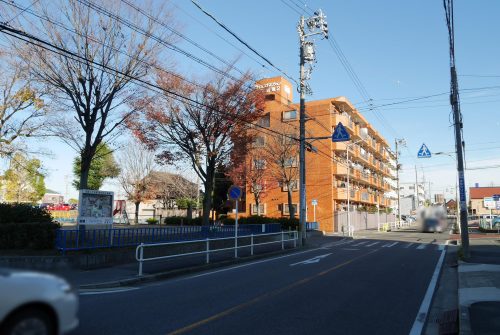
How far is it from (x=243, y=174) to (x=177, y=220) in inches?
342

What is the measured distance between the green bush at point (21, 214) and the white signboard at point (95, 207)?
4.59 feet

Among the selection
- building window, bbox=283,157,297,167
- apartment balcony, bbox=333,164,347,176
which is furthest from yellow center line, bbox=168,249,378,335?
apartment balcony, bbox=333,164,347,176

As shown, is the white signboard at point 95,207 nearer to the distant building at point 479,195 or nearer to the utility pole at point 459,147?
the utility pole at point 459,147

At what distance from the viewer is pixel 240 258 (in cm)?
1585

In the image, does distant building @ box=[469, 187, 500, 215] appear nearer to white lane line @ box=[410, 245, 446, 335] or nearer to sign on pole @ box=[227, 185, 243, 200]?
sign on pole @ box=[227, 185, 243, 200]

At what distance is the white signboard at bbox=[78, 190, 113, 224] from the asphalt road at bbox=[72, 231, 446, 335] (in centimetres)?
503

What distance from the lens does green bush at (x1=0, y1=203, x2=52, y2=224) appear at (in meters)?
14.4

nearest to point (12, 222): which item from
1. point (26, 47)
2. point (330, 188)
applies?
point (26, 47)

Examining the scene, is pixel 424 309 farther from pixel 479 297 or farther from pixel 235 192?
pixel 235 192

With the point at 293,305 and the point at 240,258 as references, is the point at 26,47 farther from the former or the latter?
the point at 293,305

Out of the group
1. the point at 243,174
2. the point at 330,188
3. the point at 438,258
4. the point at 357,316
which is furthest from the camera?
the point at 330,188

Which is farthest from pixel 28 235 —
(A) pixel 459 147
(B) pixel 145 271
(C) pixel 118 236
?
(A) pixel 459 147

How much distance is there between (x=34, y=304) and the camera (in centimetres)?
365

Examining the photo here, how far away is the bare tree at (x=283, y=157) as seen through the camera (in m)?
35.9
